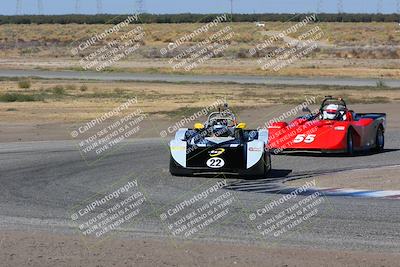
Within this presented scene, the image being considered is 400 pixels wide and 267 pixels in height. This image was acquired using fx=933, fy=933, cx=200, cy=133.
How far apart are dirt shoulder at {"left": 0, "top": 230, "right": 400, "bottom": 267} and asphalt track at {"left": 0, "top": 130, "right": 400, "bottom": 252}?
19.4 inches

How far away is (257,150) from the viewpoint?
17.4 metres

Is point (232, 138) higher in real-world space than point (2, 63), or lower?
higher

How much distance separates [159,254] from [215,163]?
707 cm

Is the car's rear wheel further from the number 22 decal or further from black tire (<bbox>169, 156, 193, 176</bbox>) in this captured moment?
black tire (<bbox>169, 156, 193, 176</bbox>)

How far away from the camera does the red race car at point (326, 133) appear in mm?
21516

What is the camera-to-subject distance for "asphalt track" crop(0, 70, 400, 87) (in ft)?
167

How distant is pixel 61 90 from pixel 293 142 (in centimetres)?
2362

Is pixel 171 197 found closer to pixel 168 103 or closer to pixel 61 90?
pixel 168 103

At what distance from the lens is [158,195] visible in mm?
14883

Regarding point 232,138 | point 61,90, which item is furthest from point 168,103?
point 232,138

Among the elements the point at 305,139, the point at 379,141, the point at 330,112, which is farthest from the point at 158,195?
the point at 379,141

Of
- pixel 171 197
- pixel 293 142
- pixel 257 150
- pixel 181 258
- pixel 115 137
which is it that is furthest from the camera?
pixel 115 137

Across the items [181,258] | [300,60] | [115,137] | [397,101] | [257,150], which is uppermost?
[181,258]

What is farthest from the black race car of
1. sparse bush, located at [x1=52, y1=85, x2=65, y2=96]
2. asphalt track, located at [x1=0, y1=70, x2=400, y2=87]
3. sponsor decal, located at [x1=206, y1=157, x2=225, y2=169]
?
Answer: asphalt track, located at [x1=0, y1=70, x2=400, y2=87]
